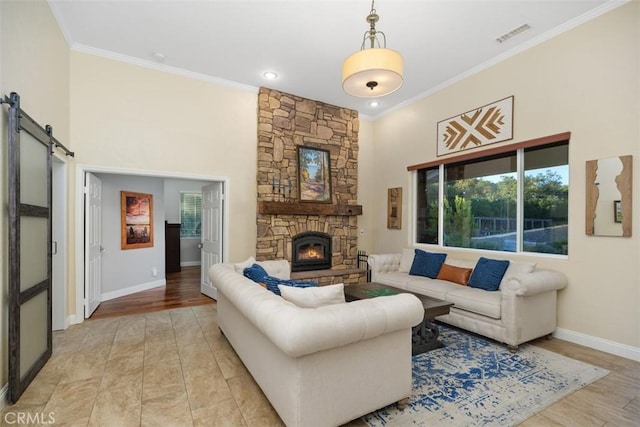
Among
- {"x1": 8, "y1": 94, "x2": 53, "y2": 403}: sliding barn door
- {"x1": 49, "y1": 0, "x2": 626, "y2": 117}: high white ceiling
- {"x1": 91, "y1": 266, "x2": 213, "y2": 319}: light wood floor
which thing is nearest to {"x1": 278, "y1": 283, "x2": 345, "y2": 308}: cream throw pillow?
{"x1": 8, "y1": 94, "x2": 53, "y2": 403}: sliding barn door

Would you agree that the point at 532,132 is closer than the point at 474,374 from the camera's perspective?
No

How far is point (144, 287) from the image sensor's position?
593 centimetres

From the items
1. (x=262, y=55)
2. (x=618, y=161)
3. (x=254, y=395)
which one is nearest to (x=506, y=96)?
(x=618, y=161)

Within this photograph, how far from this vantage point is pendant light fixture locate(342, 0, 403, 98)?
2432 mm

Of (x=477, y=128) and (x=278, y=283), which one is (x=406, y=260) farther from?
(x=278, y=283)

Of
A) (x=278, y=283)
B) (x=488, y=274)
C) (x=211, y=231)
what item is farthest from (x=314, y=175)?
(x=278, y=283)

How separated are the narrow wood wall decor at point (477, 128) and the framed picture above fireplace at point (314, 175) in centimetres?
209

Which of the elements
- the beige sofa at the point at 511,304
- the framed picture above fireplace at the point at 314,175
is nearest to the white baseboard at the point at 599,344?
the beige sofa at the point at 511,304

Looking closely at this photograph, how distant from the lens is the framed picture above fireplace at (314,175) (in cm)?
573

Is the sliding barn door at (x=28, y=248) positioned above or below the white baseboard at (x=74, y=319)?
above

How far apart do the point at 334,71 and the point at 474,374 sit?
4298mm

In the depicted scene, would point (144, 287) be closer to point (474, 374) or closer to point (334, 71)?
point (334, 71)

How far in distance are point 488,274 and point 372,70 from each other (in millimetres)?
2919

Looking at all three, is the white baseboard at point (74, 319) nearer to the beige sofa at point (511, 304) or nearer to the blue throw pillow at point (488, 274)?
the beige sofa at point (511, 304)
